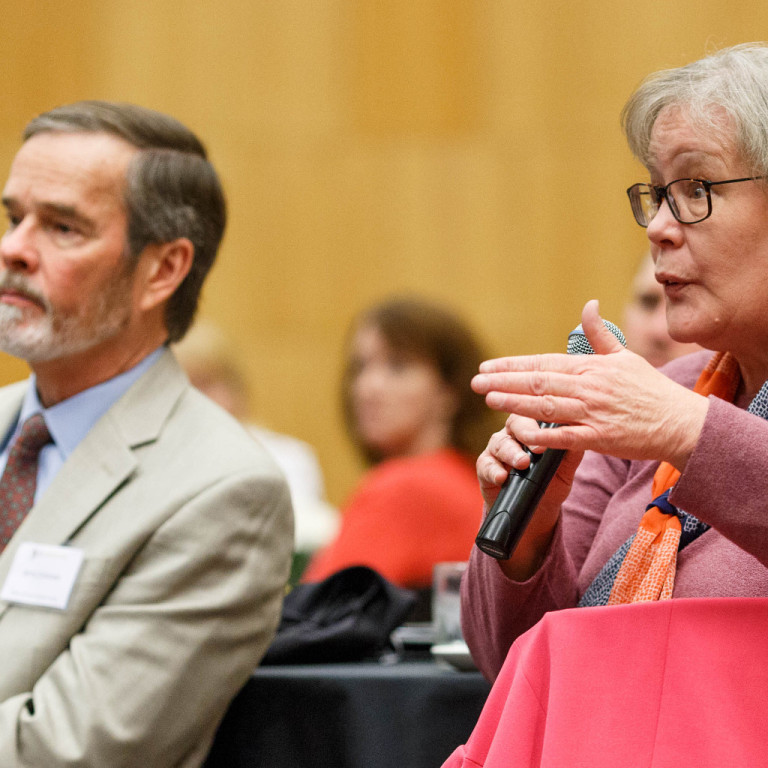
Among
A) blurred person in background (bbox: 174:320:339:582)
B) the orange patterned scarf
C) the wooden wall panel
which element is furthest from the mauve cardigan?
the wooden wall panel

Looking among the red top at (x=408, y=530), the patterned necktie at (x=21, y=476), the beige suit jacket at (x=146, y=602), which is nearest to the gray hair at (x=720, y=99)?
the beige suit jacket at (x=146, y=602)

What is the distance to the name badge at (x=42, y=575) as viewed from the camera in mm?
1756

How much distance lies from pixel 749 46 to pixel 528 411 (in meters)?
0.66

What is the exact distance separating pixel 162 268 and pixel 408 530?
126cm

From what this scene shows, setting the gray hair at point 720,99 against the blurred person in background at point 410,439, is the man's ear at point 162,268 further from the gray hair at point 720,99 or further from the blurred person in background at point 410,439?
the blurred person in background at point 410,439

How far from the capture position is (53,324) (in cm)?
203

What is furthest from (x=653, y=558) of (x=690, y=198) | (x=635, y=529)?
(x=690, y=198)

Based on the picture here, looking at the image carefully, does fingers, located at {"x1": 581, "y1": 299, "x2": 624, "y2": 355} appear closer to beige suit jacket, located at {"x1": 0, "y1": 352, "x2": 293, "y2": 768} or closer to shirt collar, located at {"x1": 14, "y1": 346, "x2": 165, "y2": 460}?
beige suit jacket, located at {"x1": 0, "y1": 352, "x2": 293, "y2": 768}

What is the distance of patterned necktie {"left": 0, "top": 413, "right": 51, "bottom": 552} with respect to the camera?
76.4 inches

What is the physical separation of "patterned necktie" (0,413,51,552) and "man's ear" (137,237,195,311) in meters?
0.31

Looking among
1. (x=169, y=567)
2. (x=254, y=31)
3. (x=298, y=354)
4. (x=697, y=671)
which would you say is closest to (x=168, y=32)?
(x=254, y=31)

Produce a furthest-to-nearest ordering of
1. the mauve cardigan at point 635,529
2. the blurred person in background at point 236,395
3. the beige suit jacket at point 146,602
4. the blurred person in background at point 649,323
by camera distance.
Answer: the blurred person in background at point 236,395, the blurred person in background at point 649,323, the beige suit jacket at point 146,602, the mauve cardigan at point 635,529

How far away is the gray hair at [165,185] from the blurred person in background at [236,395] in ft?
6.42

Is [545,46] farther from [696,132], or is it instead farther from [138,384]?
[696,132]
